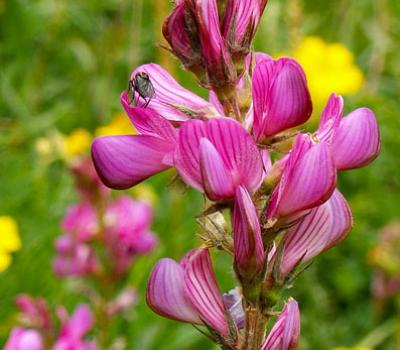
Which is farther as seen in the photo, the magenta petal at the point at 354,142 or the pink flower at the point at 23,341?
the pink flower at the point at 23,341

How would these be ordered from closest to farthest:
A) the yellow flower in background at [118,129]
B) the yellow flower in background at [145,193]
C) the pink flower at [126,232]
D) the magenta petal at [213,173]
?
the magenta petal at [213,173] → the pink flower at [126,232] → the yellow flower in background at [145,193] → the yellow flower in background at [118,129]

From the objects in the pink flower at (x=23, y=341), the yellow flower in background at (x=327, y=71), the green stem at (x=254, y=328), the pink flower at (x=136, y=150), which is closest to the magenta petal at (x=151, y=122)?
the pink flower at (x=136, y=150)

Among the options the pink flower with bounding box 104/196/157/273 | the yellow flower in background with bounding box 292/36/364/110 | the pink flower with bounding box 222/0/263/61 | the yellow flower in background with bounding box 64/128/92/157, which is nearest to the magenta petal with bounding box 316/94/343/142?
the pink flower with bounding box 222/0/263/61

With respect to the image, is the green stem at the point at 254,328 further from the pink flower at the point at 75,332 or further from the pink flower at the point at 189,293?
the pink flower at the point at 75,332

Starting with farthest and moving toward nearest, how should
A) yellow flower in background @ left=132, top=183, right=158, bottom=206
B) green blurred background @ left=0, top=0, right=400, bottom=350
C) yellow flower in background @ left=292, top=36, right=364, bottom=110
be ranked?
yellow flower in background @ left=292, top=36, right=364, bottom=110 → yellow flower in background @ left=132, top=183, right=158, bottom=206 → green blurred background @ left=0, top=0, right=400, bottom=350

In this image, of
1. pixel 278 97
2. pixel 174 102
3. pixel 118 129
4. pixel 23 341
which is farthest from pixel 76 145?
pixel 278 97

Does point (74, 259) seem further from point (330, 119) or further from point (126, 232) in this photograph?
point (330, 119)

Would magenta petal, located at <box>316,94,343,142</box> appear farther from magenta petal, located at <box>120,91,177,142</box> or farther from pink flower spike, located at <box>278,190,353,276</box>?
magenta petal, located at <box>120,91,177,142</box>
